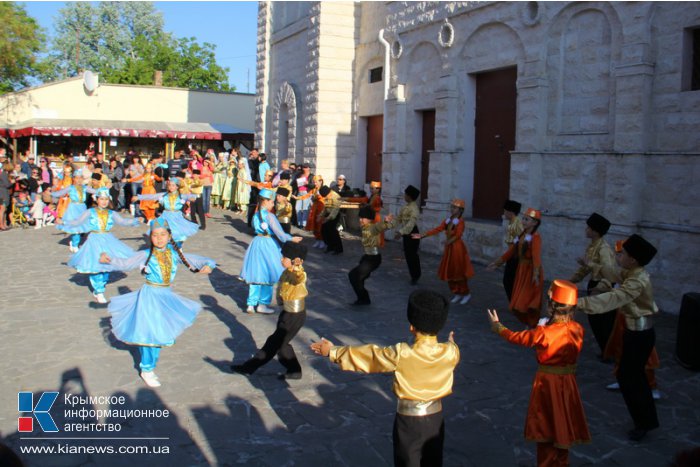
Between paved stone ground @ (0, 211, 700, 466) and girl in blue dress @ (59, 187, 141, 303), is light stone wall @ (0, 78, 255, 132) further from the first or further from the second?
girl in blue dress @ (59, 187, 141, 303)

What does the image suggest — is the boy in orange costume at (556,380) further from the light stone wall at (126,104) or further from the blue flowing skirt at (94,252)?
the light stone wall at (126,104)

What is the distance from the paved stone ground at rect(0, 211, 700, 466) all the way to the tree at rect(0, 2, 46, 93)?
91.8 ft

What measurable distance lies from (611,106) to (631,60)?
34.0 inches

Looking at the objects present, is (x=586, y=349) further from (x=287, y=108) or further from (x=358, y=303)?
(x=287, y=108)

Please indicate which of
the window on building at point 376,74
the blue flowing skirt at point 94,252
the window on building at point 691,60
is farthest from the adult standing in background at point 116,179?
the window on building at point 691,60

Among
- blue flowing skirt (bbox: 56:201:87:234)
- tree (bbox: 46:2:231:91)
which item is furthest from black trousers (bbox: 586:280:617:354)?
tree (bbox: 46:2:231:91)

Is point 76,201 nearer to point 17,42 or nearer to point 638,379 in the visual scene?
point 638,379

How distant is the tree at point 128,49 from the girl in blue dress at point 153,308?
51.5m

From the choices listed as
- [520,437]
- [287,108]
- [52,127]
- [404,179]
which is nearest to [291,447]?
[520,437]

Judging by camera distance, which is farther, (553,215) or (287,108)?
(287,108)

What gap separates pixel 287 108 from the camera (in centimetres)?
2389

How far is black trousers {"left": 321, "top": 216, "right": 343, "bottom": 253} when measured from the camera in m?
15.3

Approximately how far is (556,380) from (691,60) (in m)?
7.76

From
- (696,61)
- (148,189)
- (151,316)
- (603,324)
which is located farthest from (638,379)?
(148,189)
